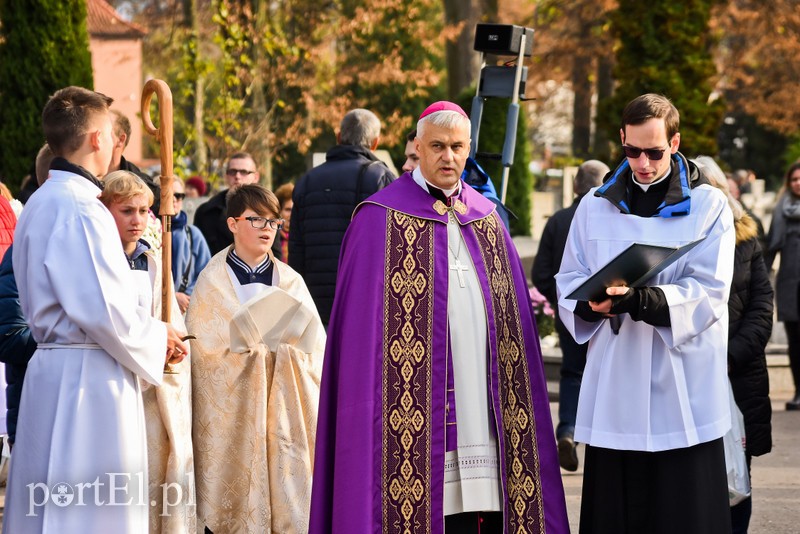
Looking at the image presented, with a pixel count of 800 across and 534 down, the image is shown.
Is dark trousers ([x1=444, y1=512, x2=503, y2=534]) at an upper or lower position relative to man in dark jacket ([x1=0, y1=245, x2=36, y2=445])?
lower

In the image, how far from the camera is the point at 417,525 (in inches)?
196

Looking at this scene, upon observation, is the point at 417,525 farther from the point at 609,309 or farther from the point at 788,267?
the point at 788,267

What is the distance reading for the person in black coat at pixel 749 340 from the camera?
19.7 ft

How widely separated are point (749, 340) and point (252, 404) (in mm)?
2393

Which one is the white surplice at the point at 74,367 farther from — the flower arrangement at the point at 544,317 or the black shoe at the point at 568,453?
the flower arrangement at the point at 544,317

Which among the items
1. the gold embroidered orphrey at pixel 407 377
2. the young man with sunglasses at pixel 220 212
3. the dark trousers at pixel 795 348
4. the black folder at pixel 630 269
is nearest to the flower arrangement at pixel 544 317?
the dark trousers at pixel 795 348

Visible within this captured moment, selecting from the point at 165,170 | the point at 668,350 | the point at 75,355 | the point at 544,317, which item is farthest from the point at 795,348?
the point at 75,355

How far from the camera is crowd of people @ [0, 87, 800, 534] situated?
453 cm

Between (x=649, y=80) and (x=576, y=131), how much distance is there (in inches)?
572

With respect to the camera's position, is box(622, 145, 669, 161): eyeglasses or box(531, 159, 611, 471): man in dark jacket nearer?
box(622, 145, 669, 161): eyeglasses

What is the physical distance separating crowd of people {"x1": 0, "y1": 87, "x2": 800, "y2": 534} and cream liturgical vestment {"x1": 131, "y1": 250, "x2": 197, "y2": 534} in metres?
0.01

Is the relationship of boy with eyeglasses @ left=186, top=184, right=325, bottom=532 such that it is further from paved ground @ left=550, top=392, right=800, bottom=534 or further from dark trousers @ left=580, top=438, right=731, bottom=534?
paved ground @ left=550, top=392, right=800, bottom=534

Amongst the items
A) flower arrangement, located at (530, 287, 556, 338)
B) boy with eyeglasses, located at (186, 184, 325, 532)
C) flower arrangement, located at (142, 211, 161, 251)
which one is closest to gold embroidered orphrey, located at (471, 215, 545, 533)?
boy with eyeglasses, located at (186, 184, 325, 532)

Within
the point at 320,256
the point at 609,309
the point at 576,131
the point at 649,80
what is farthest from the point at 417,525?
the point at 576,131
